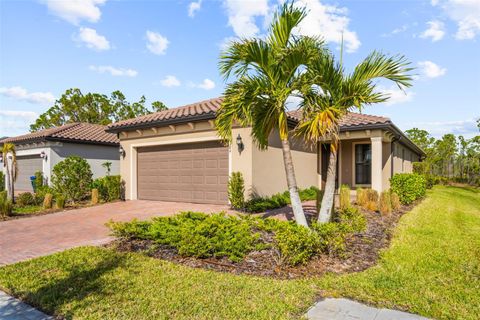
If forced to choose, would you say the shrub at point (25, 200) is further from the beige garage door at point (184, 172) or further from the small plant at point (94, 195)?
the beige garage door at point (184, 172)

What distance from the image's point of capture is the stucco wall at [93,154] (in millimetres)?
16531

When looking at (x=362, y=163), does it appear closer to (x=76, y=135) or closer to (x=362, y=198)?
(x=362, y=198)

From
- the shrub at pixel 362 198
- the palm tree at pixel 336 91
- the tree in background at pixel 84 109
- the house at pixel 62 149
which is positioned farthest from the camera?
the tree in background at pixel 84 109

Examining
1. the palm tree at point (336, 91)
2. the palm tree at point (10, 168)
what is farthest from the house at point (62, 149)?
the palm tree at point (336, 91)

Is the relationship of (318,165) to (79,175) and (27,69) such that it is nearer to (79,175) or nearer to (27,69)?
(79,175)

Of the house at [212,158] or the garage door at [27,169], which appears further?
the garage door at [27,169]

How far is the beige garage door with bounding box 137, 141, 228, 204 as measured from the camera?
1140 centimetres

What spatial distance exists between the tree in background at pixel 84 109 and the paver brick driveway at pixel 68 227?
23444 mm

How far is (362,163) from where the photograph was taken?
15039 millimetres

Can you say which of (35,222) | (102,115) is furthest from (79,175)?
(102,115)

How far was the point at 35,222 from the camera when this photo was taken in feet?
30.8

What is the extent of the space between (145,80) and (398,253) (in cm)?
1334

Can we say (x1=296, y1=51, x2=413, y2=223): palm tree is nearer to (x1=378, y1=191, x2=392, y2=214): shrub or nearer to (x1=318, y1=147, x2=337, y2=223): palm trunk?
(x1=318, y1=147, x2=337, y2=223): palm trunk

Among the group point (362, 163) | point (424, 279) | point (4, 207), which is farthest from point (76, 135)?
point (424, 279)
